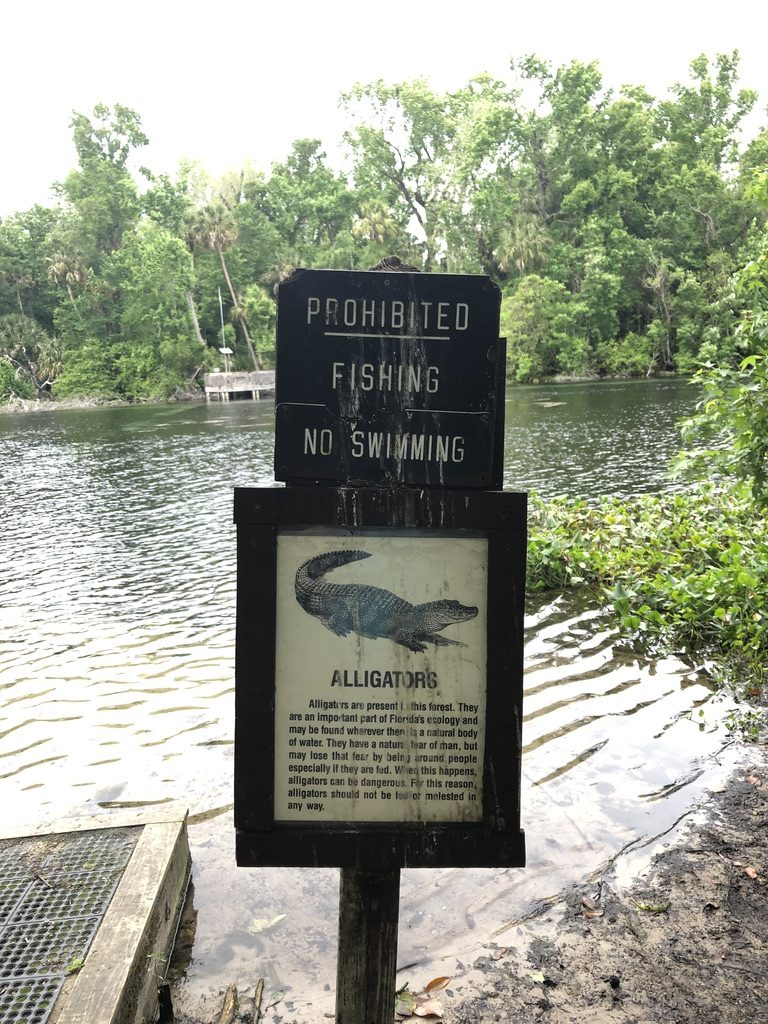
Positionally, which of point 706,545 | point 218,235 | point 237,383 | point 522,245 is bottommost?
point 706,545

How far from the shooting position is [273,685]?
92.0 inches

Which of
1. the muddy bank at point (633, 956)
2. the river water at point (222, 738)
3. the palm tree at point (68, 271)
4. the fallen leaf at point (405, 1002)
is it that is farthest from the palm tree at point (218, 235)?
the fallen leaf at point (405, 1002)

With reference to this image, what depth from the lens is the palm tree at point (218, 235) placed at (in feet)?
203

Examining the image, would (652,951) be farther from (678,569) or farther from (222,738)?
(678,569)

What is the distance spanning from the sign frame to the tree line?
155ft

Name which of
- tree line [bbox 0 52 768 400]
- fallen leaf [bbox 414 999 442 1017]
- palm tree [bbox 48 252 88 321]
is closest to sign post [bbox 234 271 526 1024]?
fallen leaf [bbox 414 999 442 1017]

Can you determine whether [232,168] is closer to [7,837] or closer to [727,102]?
[727,102]

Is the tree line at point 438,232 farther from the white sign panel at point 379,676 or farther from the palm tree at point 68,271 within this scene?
the white sign panel at point 379,676

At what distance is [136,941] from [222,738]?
3237 millimetres

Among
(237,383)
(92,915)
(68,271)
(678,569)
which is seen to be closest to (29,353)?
(68,271)

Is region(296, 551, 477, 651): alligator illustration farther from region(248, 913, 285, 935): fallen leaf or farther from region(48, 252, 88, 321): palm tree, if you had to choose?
region(48, 252, 88, 321): palm tree

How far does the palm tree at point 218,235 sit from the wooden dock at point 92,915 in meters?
60.0

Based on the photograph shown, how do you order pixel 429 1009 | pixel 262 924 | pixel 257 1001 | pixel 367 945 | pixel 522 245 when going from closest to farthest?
pixel 367 945
pixel 429 1009
pixel 257 1001
pixel 262 924
pixel 522 245

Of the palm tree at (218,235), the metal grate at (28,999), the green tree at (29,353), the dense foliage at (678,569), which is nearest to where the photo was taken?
the metal grate at (28,999)
